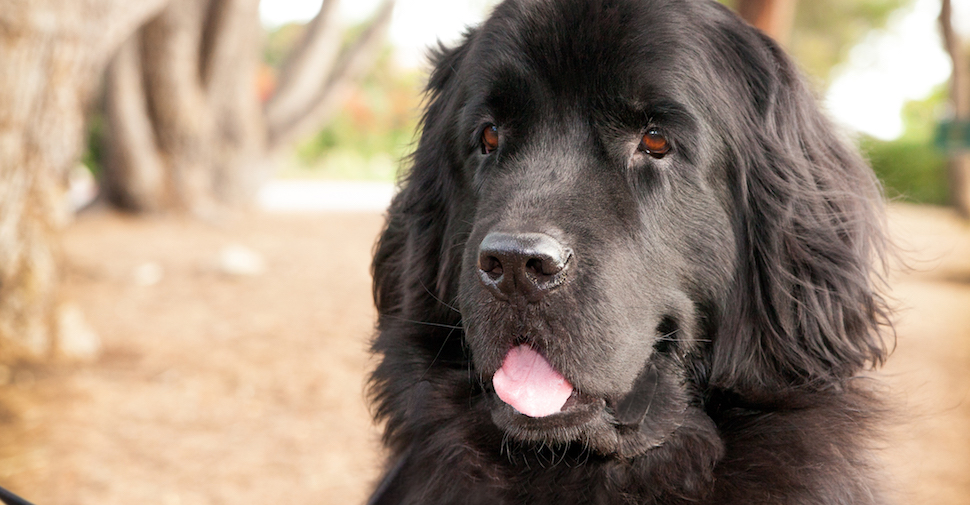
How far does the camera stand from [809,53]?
31.5 meters

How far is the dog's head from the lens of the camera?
195 cm

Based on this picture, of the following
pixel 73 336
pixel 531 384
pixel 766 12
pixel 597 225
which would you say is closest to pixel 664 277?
pixel 597 225

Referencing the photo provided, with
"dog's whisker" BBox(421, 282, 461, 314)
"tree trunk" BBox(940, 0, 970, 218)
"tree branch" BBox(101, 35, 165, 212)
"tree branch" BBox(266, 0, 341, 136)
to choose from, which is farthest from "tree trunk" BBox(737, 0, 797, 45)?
"tree branch" BBox(266, 0, 341, 136)

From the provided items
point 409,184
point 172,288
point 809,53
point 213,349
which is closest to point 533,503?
point 409,184

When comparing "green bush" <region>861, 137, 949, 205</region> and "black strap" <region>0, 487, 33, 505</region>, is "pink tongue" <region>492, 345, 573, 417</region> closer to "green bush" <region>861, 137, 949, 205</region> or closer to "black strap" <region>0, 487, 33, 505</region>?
"black strap" <region>0, 487, 33, 505</region>

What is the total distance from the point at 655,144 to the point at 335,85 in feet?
41.3

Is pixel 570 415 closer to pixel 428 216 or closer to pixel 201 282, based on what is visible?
pixel 428 216

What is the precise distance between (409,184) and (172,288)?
18.5 feet

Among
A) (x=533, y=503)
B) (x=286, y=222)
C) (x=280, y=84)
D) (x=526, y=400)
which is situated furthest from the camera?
(x=280, y=84)

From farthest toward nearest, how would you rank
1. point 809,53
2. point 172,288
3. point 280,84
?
point 809,53 < point 280,84 < point 172,288

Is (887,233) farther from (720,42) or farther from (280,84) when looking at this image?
(280,84)

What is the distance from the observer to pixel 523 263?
1800mm

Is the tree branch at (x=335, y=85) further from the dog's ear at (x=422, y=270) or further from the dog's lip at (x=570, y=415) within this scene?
the dog's lip at (x=570, y=415)

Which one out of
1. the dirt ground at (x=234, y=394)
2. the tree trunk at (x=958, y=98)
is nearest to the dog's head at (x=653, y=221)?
the dirt ground at (x=234, y=394)
